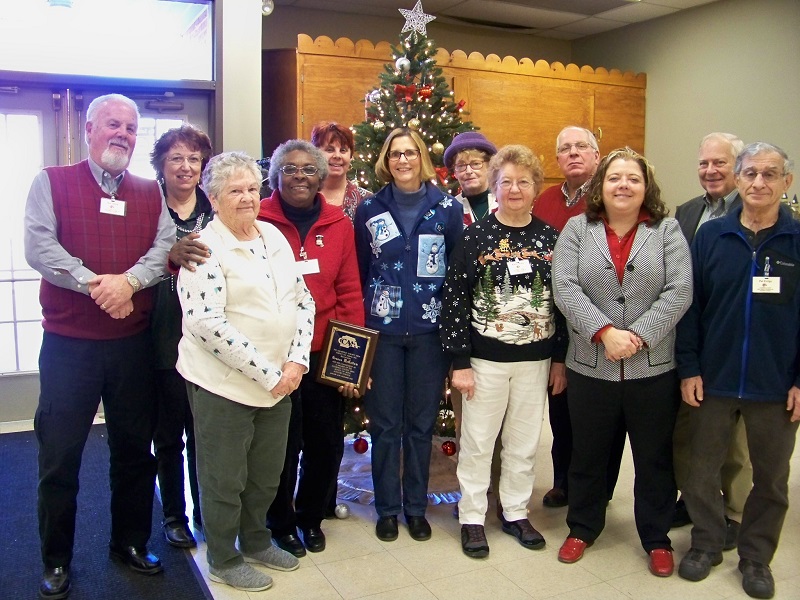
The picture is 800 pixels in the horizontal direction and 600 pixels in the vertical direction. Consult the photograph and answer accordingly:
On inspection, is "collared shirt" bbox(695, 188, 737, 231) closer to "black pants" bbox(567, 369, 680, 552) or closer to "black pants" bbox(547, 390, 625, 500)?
"black pants" bbox(567, 369, 680, 552)

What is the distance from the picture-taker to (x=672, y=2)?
20.5ft

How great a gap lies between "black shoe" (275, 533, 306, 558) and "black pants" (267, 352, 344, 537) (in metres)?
0.02

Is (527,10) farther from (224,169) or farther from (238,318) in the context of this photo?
(238,318)

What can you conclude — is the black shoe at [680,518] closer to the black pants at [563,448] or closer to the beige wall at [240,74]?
the black pants at [563,448]

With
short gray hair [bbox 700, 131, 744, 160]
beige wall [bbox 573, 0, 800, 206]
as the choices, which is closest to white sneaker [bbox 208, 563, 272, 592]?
short gray hair [bbox 700, 131, 744, 160]

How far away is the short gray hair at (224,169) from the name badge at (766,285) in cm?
173

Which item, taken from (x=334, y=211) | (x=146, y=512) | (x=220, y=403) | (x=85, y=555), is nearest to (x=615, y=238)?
(x=334, y=211)

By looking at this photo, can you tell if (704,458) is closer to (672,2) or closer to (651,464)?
(651,464)

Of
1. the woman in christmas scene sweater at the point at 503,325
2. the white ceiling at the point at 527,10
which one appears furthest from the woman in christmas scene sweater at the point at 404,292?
the white ceiling at the point at 527,10

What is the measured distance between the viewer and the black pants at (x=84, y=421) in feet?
7.92

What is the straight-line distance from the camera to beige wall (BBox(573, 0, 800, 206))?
583cm

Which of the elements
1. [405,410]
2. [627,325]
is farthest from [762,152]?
[405,410]

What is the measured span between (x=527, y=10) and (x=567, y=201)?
393 centimetres

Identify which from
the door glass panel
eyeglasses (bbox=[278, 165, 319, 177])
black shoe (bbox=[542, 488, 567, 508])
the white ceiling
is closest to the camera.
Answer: eyeglasses (bbox=[278, 165, 319, 177])
